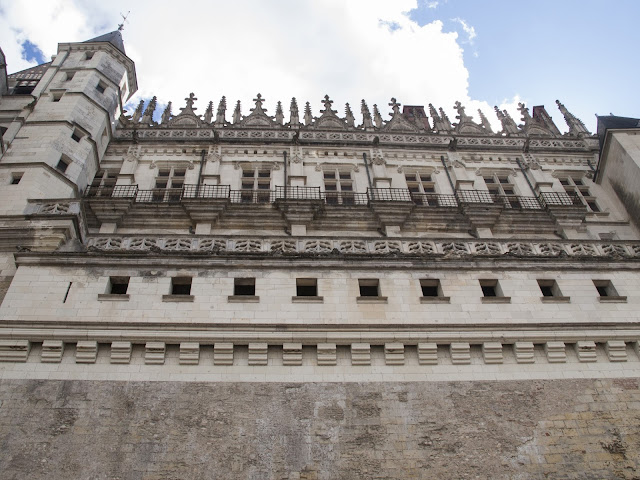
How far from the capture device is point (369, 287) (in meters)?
13.8

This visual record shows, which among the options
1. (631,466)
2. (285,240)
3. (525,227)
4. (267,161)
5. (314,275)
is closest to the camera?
(631,466)

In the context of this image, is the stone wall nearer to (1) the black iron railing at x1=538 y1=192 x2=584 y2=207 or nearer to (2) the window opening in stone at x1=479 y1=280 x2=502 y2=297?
(2) the window opening in stone at x1=479 y1=280 x2=502 y2=297

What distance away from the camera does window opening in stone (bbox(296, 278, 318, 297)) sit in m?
13.4

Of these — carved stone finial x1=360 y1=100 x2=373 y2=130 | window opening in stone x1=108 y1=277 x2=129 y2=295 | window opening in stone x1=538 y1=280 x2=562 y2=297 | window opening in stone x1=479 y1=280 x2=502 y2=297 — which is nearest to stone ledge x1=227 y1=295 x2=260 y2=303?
→ window opening in stone x1=108 y1=277 x2=129 y2=295

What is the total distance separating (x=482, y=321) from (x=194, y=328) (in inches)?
248

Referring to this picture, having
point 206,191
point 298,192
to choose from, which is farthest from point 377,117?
point 206,191

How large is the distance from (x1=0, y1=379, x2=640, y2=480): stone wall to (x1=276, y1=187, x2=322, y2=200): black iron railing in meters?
9.34

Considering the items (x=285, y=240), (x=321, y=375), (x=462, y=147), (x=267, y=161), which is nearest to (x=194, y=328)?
(x=321, y=375)

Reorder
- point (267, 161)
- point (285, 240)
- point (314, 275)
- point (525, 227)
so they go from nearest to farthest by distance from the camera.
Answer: point (314, 275), point (285, 240), point (525, 227), point (267, 161)

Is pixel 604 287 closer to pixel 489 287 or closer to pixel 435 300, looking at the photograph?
pixel 489 287

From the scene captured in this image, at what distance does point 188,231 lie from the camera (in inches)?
718

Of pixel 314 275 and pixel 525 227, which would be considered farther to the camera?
pixel 525 227

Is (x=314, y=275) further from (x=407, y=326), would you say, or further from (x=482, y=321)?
(x=482, y=321)

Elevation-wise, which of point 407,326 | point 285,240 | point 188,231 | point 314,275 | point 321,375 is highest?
point 188,231
